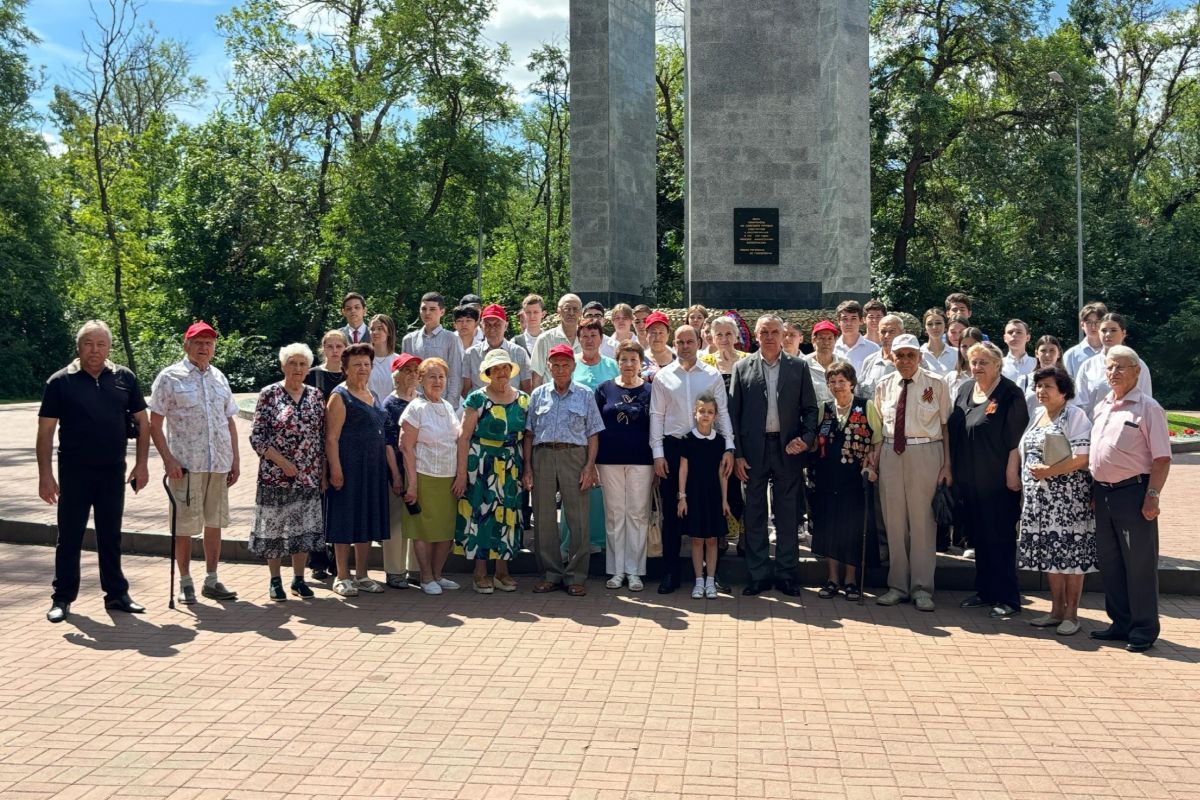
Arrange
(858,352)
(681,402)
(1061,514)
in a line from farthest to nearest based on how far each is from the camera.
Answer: (858,352)
(681,402)
(1061,514)

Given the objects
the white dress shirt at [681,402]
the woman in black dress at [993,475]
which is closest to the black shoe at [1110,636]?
the woman in black dress at [993,475]

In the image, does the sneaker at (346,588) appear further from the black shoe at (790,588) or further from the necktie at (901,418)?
the necktie at (901,418)

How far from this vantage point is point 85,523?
7.34m

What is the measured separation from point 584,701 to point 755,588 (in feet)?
9.45

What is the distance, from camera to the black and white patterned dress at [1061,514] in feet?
22.7

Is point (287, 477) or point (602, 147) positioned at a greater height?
point (602, 147)

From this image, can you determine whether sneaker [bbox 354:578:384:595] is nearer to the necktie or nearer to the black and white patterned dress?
the necktie

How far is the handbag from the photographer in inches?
324

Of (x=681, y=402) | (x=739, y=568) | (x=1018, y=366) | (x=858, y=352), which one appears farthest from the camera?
(x=1018, y=366)

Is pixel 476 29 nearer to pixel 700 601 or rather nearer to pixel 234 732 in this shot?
pixel 700 601

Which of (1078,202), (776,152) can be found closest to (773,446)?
(776,152)

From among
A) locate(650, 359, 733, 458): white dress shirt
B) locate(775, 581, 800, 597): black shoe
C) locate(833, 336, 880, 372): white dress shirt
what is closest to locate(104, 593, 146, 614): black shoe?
locate(650, 359, 733, 458): white dress shirt

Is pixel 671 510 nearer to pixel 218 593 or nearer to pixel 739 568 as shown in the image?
pixel 739 568

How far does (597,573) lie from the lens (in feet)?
28.7
